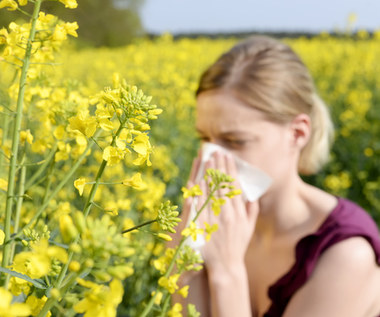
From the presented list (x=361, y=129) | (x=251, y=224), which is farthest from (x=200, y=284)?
(x=361, y=129)

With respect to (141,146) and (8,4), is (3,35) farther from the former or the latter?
(141,146)

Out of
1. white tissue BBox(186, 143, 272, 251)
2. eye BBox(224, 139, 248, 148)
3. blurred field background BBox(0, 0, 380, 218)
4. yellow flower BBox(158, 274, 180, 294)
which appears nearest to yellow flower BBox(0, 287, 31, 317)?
yellow flower BBox(158, 274, 180, 294)

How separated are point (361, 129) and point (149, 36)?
15.6m

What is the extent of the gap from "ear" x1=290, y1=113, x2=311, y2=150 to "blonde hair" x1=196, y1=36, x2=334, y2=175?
0.08 ft

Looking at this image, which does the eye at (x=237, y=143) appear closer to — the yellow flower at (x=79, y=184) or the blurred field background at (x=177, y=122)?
the blurred field background at (x=177, y=122)

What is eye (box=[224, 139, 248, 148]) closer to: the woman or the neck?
the woman

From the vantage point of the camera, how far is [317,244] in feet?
4.97

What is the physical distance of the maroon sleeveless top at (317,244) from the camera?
1494 mm

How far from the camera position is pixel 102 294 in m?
0.32

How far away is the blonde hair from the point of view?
159cm

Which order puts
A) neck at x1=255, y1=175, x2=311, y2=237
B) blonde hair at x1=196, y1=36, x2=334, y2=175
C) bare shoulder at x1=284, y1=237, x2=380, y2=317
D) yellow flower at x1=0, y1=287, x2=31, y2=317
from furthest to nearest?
neck at x1=255, y1=175, x2=311, y2=237 → blonde hair at x1=196, y1=36, x2=334, y2=175 → bare shoulder at x1=284, y1=237, x2=380, y2=317 → yellow flower at x1=0, y1=287, x2=31, y2=317

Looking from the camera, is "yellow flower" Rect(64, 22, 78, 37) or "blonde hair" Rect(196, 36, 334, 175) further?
"blonde hair" Rect(196, 36, 334, 175)

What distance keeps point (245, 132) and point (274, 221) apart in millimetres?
418

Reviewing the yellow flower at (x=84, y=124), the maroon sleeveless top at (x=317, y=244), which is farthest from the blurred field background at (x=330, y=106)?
the maroon sleeveless top at (x=317, y=244)
